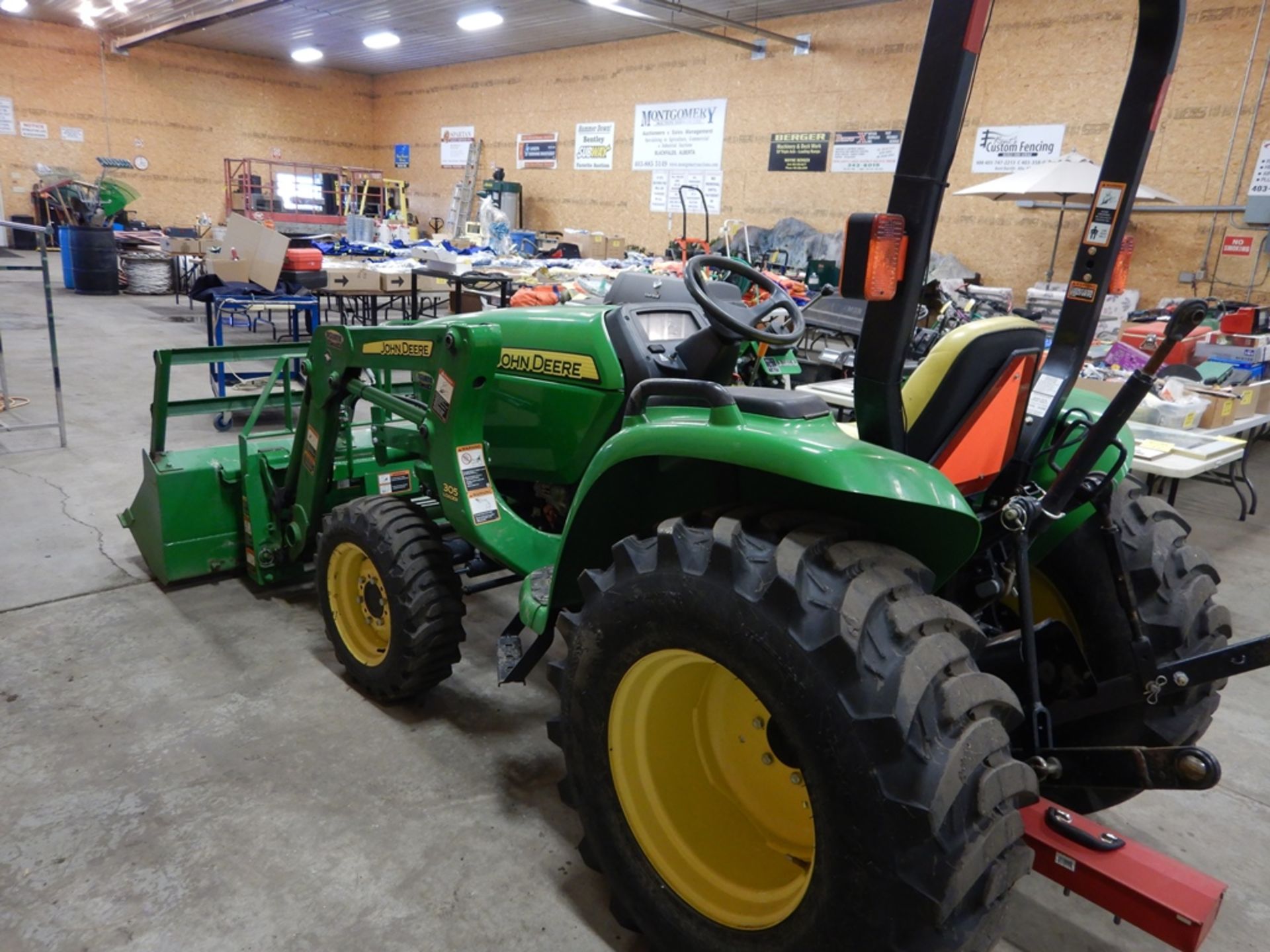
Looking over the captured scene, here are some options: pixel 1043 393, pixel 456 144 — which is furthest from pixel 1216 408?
pixel 456 144

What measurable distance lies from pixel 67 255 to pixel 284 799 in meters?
13.7

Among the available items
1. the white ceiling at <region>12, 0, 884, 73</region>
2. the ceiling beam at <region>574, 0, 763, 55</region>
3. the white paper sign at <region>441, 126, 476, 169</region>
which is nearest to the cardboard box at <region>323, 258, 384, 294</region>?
the white ceiling at <region>12, 0, 884, 73</region>

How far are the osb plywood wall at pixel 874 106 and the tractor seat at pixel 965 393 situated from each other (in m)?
8.72

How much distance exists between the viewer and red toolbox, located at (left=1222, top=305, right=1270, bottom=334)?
6.39m

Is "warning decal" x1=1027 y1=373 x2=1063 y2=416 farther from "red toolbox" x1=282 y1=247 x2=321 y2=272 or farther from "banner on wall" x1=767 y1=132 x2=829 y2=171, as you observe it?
"banner on wall" x1=767 y1=132 x2=829 y2=171

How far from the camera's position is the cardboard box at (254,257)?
6895 mm

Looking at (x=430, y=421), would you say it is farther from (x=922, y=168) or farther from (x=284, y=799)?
(x=922, y=168)

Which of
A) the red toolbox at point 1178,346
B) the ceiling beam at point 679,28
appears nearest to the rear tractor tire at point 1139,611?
the red toolbox at point 1178,346

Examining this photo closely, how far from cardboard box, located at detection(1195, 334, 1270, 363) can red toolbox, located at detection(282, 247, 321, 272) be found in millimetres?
6949

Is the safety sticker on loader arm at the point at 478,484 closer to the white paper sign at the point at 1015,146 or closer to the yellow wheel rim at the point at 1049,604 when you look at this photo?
the yellow wheel rim at the point at 1049,604

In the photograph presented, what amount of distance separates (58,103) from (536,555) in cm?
2009

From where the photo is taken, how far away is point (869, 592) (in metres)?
1.35

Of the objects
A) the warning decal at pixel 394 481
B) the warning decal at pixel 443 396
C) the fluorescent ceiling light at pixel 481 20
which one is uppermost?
the fluorescent ceiling light at pixel 481 20

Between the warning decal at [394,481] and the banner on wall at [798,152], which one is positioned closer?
the warning decal at [394,481]
